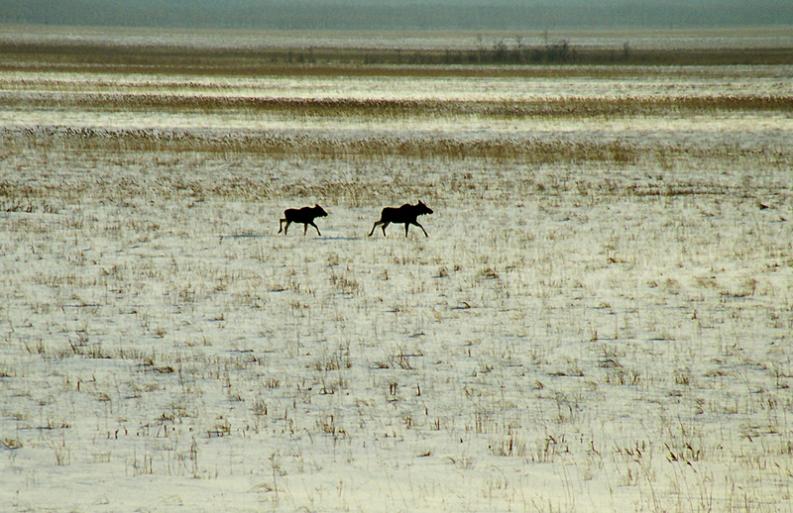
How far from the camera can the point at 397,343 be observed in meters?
11.4

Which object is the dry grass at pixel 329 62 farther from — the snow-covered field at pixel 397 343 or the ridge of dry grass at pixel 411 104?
the snow-covered field at pixel 397 343

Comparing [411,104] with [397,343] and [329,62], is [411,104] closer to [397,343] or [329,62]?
[397,343]

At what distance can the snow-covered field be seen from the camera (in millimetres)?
7707

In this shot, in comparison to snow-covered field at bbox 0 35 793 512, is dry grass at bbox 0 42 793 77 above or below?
above

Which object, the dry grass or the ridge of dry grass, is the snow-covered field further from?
the dry grass

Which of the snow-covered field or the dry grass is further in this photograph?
the dry grass

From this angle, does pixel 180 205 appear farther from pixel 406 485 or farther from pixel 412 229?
pixel 406 485

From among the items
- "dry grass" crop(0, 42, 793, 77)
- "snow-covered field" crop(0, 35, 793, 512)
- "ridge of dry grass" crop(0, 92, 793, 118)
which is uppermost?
"dry grass" crop(0, 42, 793, 77)

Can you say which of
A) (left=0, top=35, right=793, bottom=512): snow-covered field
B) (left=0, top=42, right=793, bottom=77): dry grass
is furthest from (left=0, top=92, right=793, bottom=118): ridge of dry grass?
(left=0, top=42, right=793, bottom=77): dry grass

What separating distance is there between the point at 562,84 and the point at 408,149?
113 ft

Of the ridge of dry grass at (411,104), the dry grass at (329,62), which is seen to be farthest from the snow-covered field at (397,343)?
the dry grass at (329,62)

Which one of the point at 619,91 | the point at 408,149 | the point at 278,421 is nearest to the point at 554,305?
the point at 278,421

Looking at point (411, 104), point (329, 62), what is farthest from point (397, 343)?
point (329, 62)

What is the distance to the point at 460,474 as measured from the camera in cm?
780
